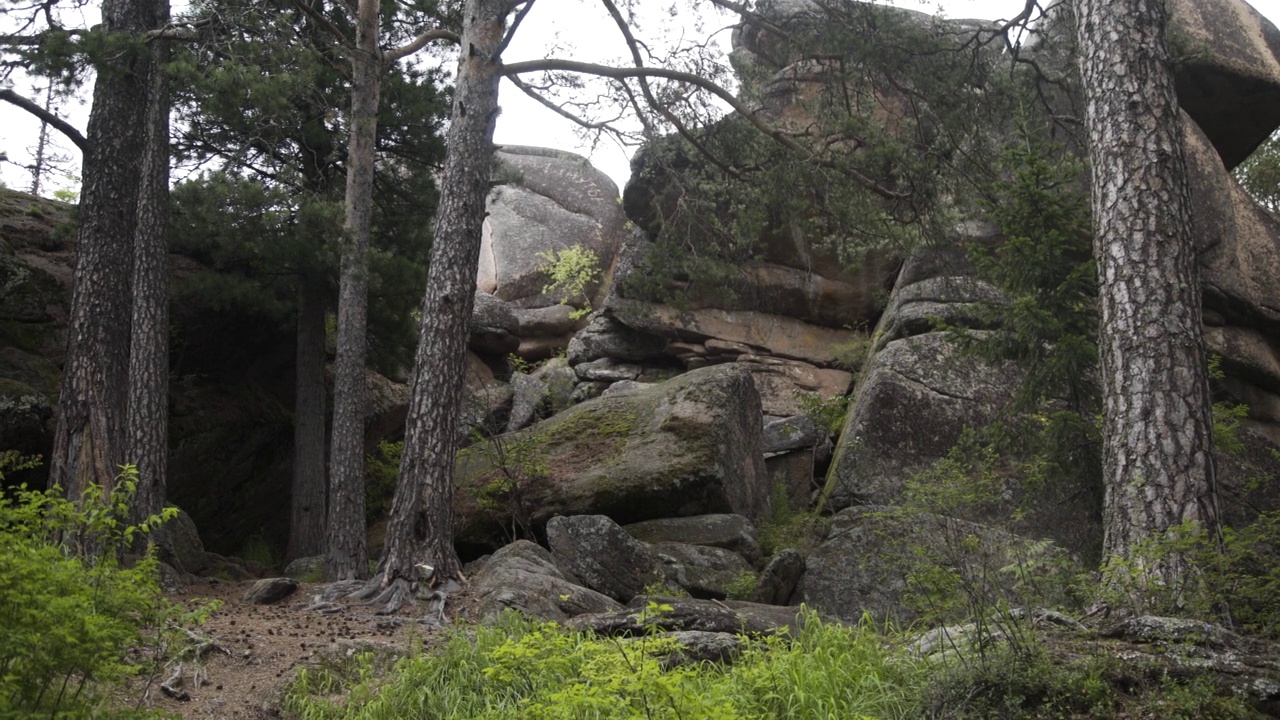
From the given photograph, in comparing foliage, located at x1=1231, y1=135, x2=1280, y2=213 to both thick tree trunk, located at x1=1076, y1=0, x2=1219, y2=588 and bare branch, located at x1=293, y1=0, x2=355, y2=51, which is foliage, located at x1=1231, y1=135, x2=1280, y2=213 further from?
bare branch, located at x1=293, y1=0, x2=355, y2=51

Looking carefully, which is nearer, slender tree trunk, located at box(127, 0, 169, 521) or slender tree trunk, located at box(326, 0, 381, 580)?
slender tree trunk, located at box(127, 0, 169, 521)

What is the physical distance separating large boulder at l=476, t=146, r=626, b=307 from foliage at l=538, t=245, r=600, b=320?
0.38 feet

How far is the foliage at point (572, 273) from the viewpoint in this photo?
78.7 ft

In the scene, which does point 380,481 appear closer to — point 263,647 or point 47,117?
point 47,117

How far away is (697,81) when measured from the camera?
37.2 feet

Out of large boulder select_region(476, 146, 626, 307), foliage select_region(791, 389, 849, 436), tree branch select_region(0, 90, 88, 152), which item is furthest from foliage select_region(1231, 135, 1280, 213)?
tree branch select_region(0, 90, 88, 152)

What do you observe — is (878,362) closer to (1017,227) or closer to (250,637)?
(1017,227)

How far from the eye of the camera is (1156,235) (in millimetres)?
6730

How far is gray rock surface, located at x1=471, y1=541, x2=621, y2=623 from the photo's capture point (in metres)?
7.86

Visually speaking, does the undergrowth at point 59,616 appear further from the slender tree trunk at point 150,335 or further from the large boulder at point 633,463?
the large boulder at point 633,463

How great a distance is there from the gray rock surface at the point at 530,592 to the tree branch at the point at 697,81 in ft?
17.1

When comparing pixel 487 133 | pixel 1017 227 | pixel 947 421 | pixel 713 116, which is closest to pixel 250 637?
pixel 487 133

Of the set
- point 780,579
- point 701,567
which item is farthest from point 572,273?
point 780,579

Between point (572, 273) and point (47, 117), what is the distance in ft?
48.9
